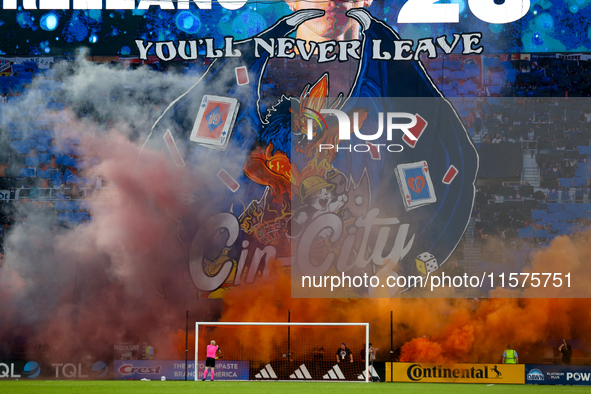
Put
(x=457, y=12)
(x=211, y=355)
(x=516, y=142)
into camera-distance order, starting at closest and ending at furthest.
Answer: (x=211, y=355) < (x=516, y=142) < (x=457, y=12)

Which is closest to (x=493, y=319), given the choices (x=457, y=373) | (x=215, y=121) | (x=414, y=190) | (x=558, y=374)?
(x=457, y=373)

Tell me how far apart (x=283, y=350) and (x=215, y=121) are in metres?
4.86

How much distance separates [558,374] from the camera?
12969 millimetres

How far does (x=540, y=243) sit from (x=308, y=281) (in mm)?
4699

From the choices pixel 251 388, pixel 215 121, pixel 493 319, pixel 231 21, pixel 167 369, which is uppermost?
pixel 231 21

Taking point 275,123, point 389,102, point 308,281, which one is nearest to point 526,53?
point 389,102

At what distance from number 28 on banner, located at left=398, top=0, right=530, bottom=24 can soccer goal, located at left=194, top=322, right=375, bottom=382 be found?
6.36 m

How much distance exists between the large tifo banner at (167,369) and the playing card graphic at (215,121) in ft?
14.6

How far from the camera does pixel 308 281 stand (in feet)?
43.2

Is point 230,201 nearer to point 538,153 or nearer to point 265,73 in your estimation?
point 265,73

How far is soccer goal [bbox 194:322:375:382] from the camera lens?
13156 millimetres

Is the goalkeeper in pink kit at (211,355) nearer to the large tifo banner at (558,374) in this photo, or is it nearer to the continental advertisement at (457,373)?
the continental advertisement at (457,373)

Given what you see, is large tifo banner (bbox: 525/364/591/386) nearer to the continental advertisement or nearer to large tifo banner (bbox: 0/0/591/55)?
the continental advertisement

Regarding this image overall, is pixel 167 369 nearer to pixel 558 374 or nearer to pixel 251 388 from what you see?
pixel 251 388
